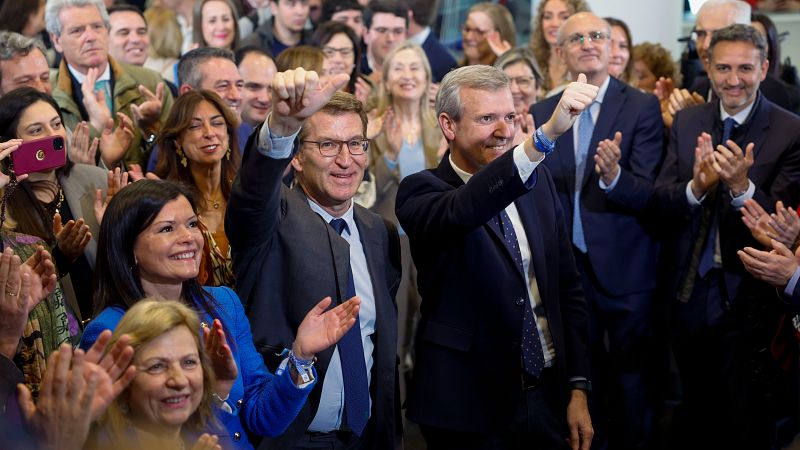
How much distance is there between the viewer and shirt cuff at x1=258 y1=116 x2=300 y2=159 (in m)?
2.90

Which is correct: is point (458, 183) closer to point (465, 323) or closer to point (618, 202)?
point (465, 323)

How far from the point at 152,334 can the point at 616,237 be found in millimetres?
2784

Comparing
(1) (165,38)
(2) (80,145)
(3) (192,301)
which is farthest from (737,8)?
(3) (192,301)

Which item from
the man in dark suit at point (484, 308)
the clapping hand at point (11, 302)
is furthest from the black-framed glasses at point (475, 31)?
the clapping hand at point (11, 302)

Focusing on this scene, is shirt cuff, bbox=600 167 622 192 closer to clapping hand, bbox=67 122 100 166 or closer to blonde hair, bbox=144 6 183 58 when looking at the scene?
clapping hand, bbox=67 122 100 166

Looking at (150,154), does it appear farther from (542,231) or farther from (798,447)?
(798,447)

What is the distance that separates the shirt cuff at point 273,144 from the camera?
2.90 meters

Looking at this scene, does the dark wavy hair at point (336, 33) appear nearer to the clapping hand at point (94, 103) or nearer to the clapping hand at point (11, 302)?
the clapping hand at point (94, 103)

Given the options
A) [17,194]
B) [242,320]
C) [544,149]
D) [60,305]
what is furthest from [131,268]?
[544,149]

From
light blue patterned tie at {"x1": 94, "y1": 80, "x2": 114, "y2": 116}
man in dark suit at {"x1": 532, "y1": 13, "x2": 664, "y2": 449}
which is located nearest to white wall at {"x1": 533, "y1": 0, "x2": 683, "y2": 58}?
man in dark suit at {"x1": 532, "y1": 13, "x2": 664, "y2": 449}

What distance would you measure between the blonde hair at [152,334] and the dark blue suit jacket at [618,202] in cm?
254

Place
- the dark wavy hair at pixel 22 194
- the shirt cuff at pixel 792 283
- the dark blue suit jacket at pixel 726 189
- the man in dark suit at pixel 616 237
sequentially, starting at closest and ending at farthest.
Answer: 1. the dark wavy hair at pixel 22 194
2. the shirt cuff at pixel 792 283
3. the dark blue suit jacket at pixel 726 189
4. the man in dark suit at pixel 616 237

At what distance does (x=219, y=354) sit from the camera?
2.83m

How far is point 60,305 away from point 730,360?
9.20ft
